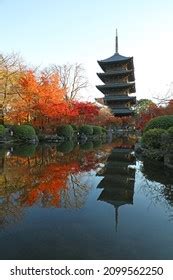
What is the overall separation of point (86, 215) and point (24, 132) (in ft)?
69.7

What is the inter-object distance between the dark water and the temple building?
122 ft

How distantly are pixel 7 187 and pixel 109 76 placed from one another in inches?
1612

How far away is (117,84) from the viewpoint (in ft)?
153

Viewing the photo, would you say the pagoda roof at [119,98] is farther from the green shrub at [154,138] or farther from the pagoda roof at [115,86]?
the green shrub at [154,138]

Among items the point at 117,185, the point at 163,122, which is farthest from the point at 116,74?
the point at 117,185

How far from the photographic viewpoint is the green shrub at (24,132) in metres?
26.3

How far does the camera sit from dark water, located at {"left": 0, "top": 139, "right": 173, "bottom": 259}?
4.15 meters

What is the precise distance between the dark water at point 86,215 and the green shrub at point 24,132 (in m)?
16.6

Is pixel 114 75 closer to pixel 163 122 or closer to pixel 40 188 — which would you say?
pixel 163 122

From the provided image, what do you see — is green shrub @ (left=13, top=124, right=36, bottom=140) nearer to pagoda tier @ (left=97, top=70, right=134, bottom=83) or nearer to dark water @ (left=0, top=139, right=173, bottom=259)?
dark water @ (left=0, top=139, right=173, bottom=259)

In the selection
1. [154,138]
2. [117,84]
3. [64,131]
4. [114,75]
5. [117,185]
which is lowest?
[117,185]

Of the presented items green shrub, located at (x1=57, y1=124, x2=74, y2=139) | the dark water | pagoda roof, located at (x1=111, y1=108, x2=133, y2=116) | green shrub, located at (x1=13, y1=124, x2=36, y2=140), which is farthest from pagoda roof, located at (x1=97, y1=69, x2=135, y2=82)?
the dark water

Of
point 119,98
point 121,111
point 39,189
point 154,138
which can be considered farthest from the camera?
point 121,111

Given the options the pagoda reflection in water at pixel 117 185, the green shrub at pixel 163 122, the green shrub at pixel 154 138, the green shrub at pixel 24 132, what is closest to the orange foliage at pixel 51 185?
the pagoda reflection in water at pixel 117 185
